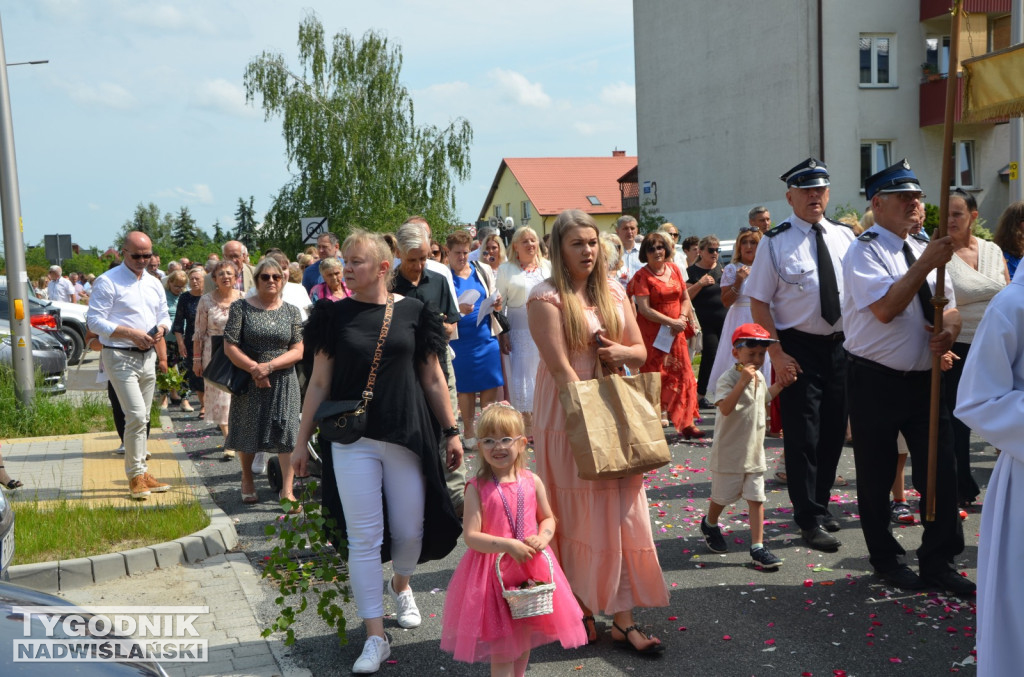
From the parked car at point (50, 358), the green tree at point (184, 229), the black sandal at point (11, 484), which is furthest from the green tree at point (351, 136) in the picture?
the green tree at point (184, 229)

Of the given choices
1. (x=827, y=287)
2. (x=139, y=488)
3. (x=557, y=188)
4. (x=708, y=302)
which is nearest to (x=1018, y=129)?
(x=708, y=302)

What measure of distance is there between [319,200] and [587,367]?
119ft

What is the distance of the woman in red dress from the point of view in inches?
417

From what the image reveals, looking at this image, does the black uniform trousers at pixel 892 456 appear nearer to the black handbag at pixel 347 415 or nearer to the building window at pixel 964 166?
the black handbag at pixel 347 415

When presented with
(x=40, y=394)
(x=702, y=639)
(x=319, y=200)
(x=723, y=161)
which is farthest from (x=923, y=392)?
(x=319, y=200)

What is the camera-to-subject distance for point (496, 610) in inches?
166

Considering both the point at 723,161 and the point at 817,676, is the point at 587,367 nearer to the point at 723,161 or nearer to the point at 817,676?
the point at 817,676

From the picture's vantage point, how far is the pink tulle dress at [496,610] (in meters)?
4.18

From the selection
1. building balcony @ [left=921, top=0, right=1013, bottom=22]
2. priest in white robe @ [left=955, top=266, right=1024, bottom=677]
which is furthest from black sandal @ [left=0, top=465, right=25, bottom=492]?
building balcony @ [left=921, top=0, right=1013, bottom=22]

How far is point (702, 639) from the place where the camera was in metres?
5.05

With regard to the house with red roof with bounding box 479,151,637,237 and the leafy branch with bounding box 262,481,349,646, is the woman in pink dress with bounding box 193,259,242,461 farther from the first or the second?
the house with red roof with bounding box 479,151,637,237

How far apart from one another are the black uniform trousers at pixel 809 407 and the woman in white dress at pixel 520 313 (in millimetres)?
3442

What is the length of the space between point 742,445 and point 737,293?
437 centimetres

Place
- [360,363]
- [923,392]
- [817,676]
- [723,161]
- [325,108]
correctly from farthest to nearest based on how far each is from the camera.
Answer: [325,108] < [723,161] < [923,392] < [360,363] < [817,676]
